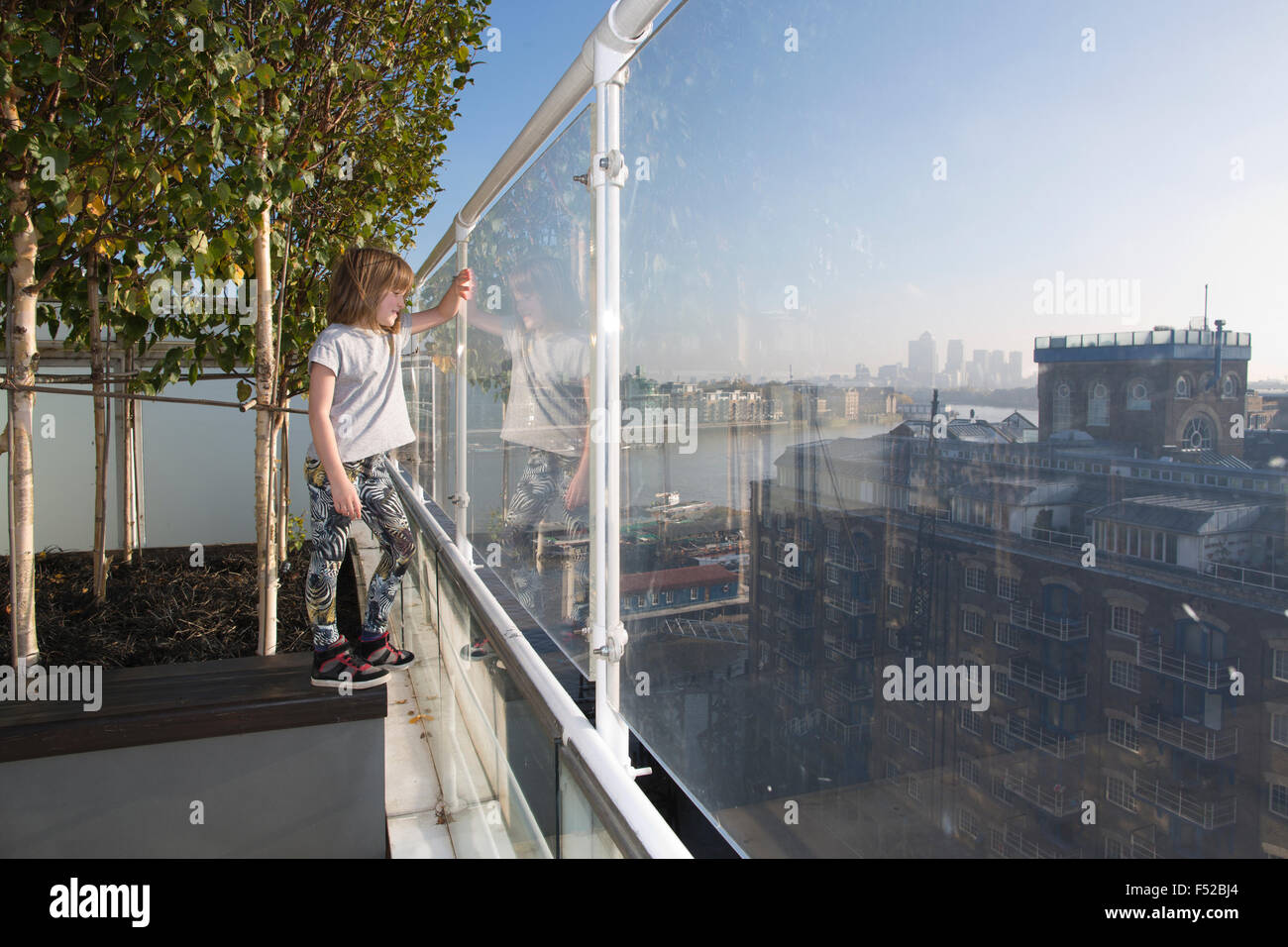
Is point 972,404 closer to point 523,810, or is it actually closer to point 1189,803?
point 1189,803

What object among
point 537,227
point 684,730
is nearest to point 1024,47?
point 684,730

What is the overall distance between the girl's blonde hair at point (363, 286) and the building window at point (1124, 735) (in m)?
2.20

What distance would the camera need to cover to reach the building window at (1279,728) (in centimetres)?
48

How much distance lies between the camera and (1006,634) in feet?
2.16

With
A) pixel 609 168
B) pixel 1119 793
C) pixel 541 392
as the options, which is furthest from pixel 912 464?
pixel 541 392

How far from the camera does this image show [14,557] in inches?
100

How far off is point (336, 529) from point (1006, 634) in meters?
2.11

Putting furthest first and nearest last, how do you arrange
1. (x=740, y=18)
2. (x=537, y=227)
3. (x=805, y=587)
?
(x=537, y=227) → (x=740, y=18) → (x=805, y=587)

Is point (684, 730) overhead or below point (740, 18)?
below

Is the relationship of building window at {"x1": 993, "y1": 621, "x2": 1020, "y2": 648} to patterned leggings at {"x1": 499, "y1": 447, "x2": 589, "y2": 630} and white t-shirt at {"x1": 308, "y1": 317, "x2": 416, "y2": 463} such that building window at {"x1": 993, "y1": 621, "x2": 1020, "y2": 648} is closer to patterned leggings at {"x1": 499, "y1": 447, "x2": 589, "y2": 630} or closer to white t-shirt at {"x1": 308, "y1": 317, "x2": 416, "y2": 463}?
patterned leggings at {"x1": 499, "y1": 447, "x2": 589, "y2": 630}

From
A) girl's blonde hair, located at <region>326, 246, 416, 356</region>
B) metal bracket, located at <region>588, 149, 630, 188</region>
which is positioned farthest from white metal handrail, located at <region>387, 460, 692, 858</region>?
metal bracket, located at <region>588, 149, 630, 188</region>

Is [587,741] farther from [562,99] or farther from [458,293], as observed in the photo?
[458,293]

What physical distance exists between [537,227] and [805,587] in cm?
Result: 142

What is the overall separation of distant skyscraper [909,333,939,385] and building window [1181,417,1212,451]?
0.77 ft
